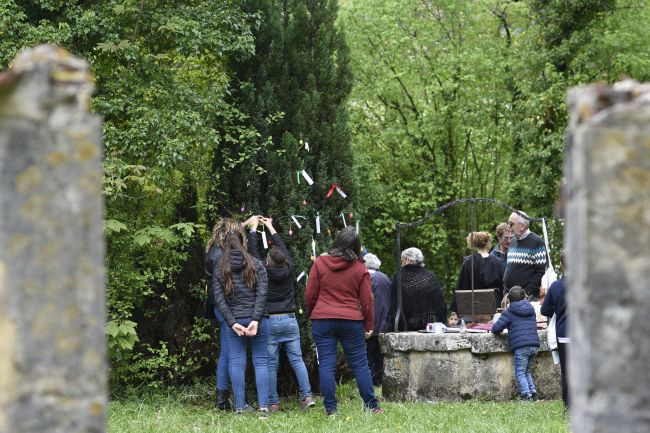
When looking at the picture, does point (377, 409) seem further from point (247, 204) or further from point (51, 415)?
point (51, 415)

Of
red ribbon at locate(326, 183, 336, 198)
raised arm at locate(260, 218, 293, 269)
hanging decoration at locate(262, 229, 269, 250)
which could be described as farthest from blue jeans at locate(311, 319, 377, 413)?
red ribbon at locate(326, 183, 336, 198)

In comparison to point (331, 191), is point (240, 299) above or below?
below

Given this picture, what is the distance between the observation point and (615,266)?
2.15 meters

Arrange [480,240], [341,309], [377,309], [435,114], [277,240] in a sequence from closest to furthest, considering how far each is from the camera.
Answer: [341,309], [277,240], [480,240], [377,309], [435,114]

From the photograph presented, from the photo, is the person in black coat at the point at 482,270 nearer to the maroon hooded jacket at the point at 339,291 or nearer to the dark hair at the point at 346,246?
the maroon hooded jacket at the point at 339,291

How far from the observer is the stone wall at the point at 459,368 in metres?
11.4

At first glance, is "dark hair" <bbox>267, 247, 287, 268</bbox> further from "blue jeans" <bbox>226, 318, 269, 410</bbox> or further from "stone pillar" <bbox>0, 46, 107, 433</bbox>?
"stone pillar" <bbox>0, 46, 107, 433</bbox>

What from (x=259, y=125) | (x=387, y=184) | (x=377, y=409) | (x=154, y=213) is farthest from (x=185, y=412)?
(x=387, y=184)

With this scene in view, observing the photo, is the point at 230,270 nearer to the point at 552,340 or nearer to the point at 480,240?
the point at 552,340

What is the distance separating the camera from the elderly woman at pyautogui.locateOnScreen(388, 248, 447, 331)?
41.0ft

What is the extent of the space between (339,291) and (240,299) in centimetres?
118

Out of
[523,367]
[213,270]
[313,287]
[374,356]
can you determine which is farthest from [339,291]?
[374,356]

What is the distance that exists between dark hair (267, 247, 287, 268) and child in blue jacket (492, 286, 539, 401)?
2.43 m

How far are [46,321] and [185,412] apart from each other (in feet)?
27.7
